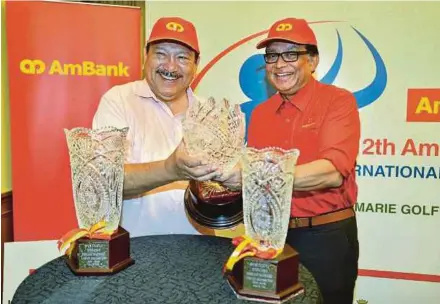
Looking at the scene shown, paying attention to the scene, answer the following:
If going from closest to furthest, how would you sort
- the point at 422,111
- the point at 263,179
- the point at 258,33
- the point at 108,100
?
the point at 263,179 < the point at 108,100 < the point at 422,111 < the point at 258,33

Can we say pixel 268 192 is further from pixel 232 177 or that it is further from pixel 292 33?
pixel 292 33

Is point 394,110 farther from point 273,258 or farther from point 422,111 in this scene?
point 273,258

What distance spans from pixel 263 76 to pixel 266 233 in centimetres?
138

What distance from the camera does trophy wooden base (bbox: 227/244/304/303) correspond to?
40.0 inches

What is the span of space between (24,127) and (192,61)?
953 mm

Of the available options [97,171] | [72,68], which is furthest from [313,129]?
[72,68]

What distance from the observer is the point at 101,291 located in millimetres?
1063

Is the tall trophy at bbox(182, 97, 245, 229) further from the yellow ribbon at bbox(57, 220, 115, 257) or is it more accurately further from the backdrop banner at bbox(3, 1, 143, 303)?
the backdrop banner at bbox(3, 1, 143, 303)

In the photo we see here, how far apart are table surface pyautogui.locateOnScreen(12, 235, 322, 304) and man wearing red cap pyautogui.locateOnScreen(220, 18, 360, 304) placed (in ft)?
1.50

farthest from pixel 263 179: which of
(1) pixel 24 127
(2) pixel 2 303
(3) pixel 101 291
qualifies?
(2) pixel 2 303

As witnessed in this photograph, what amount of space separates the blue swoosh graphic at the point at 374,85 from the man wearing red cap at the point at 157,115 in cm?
91

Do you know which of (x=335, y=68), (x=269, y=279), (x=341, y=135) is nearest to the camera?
(x=269, y=279)

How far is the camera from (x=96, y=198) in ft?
3.78

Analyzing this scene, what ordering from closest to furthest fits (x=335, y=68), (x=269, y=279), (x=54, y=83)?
(x=269, y=279) → (x=54, y=83) → (x=335, y=68)
